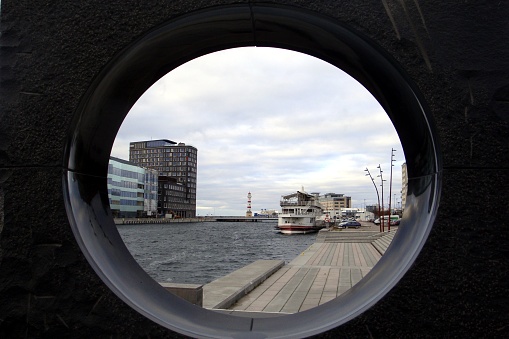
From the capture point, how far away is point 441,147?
257cm

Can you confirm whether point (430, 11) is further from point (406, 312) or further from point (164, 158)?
point (164, 158)

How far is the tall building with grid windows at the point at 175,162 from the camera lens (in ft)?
350

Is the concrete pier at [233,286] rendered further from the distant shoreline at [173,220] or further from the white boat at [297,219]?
the white boat at [297,219]

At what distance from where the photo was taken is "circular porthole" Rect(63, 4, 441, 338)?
266cm

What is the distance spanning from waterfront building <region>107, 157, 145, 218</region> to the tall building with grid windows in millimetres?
29481

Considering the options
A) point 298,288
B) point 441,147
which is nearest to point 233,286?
point 298,288

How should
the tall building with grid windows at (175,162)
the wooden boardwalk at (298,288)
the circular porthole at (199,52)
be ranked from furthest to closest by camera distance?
the tall building with grid windows at (175,162)
the wooden boardwalk at (298,288)
the circular porthole at (199,52)

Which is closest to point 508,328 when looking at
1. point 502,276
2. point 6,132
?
point 502,276

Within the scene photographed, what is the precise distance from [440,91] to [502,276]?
1087 millimetres

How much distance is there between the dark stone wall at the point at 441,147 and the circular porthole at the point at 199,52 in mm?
80

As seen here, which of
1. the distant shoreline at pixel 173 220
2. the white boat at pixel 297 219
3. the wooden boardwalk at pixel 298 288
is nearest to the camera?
the wooden boardwalk at pixel 298 288

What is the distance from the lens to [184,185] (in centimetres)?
11006

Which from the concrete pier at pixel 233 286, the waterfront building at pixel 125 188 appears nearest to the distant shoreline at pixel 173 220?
the waterfront building at pixel 125 188

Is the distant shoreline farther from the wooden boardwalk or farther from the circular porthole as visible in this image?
the circular porthole
